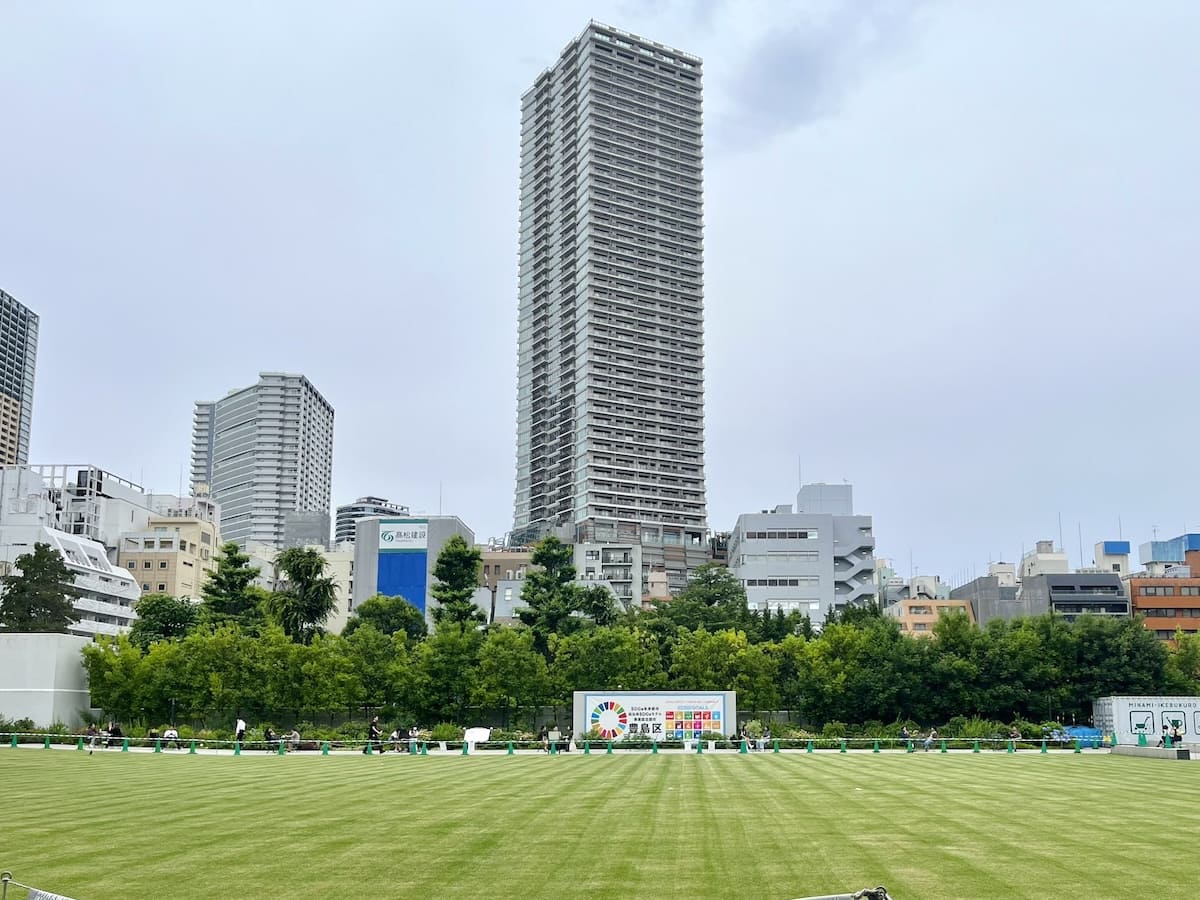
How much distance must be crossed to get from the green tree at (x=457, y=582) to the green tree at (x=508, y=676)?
14.9 metres

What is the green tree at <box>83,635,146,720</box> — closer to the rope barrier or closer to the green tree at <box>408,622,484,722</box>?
the rope barrier

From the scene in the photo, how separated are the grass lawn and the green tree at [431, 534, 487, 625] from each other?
176 feet

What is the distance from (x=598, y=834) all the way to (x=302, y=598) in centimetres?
7534

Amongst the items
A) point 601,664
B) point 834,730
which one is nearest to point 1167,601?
point 834,730

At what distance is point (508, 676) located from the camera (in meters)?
78.2

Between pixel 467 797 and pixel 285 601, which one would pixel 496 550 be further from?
pixel 467 797

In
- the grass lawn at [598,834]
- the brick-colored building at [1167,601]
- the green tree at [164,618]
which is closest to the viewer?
the grass lawn at [598,834]

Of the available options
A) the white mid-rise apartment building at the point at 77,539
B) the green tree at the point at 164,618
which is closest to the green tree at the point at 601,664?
the green tree at the point at 164,618

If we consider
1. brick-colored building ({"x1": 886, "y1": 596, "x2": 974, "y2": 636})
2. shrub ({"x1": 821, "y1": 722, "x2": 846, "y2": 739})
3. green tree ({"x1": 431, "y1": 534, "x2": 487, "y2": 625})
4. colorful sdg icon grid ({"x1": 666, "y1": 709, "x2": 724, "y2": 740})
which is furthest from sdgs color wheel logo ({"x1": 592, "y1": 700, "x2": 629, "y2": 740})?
brick-colored building ({"x1": 886, "y1": 596, "x2": 974, "y2": 636})

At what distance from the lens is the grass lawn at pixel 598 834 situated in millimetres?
17922

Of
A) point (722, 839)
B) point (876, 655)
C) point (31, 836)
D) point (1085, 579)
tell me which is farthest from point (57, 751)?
point (1085, 579)

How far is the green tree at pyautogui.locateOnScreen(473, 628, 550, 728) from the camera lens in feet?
255

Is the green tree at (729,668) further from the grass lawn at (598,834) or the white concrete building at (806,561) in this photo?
the white concrete building at (806,561)

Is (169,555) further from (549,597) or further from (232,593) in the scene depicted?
(549,597)
